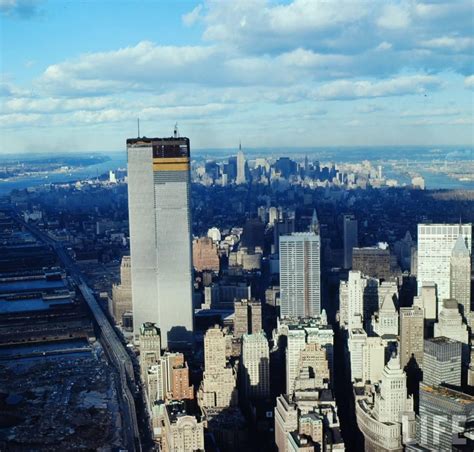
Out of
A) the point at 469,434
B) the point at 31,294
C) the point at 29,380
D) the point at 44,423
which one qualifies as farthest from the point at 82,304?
the point at 469,434

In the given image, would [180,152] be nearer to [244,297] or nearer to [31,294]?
[244,297]

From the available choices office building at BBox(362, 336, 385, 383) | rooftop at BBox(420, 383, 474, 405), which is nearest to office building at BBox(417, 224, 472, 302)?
office building at BBox(362, 336, 385, 383)

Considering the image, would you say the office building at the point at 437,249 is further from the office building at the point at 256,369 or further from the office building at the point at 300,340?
the office building at the point at 256,369

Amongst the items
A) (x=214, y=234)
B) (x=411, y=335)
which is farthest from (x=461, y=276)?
(x=214, y=234)

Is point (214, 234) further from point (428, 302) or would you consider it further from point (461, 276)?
point (428, 302)

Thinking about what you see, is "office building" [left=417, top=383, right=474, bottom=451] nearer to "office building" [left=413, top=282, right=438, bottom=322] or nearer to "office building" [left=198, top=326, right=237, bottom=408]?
"office building" [left=198, top=326, right=237, bottom=408]

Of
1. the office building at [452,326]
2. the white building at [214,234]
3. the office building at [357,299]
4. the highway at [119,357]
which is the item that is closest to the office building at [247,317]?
the office building at [357,299]
